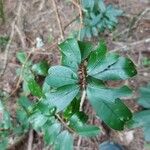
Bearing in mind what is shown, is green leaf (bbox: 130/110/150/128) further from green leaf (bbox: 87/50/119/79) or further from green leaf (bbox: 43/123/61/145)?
green leaf (bbox: 87/50/119/79)

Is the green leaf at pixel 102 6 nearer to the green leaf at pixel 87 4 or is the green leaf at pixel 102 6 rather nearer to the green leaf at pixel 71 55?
the green leaf at pixel 87 4

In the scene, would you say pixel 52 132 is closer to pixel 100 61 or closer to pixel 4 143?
pixel 100 61

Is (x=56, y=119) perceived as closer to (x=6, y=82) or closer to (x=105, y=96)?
(x=105, y=96)

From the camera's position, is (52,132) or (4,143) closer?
(52,132)

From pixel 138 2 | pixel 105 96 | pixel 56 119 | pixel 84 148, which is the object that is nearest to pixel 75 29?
pixel 138 2

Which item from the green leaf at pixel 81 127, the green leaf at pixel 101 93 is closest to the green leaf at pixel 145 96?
the green leaf at pixel 81 127

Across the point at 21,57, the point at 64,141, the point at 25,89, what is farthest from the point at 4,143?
the point at 64,141
